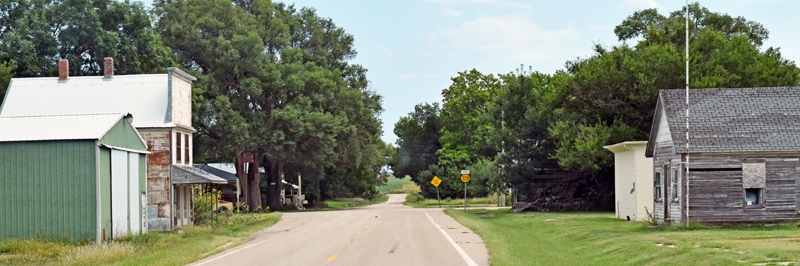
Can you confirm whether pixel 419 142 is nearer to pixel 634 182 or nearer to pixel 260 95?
pixel 260 95

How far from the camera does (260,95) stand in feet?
161

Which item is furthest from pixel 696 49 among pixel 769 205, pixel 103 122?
pixel 103 122

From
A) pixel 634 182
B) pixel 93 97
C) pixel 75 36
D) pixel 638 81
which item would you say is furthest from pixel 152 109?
pixel 638 81

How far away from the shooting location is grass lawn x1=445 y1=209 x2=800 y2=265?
43.4 feet

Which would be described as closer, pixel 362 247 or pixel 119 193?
pixel 362 247

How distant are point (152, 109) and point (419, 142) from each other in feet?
207

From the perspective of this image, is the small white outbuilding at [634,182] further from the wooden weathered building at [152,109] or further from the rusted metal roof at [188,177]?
the wooden weathered building at [152,109]

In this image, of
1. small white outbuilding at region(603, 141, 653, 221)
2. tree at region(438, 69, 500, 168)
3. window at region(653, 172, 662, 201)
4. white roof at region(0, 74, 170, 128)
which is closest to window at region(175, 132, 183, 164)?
white roof at region(0, 74, 170, 128)

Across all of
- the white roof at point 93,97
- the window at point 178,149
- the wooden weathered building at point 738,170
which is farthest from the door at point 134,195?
the wooden weathered building at point 738,170

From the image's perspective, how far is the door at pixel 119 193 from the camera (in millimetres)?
21000

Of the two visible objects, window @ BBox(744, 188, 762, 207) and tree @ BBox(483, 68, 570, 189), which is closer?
window @ BBox(744, 188, 762, 207)

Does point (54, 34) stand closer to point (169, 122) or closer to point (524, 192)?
point (169, 122)

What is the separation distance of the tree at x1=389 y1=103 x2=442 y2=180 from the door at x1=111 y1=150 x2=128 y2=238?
219 ft

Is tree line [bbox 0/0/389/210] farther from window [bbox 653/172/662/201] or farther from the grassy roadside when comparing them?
window [bbox 653/172/662/201]
